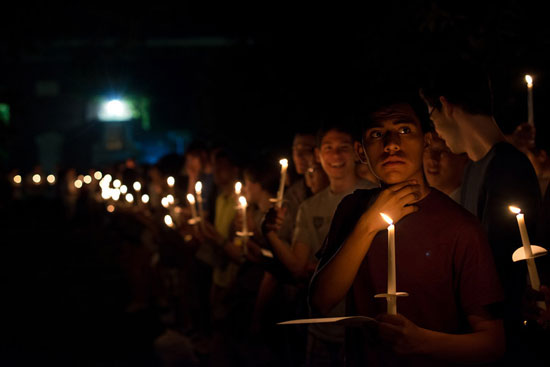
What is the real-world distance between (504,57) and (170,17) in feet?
35.3

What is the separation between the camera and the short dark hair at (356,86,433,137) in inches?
120

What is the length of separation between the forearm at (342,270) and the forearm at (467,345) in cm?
35

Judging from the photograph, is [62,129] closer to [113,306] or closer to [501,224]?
[113,306]

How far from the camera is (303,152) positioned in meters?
6.33

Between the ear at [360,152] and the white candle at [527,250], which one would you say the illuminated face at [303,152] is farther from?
the white candle at [527,250]

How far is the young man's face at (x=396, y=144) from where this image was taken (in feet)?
9.70

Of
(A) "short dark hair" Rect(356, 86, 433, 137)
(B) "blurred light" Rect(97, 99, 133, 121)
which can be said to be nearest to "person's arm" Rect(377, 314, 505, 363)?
(A) "short dark hair" Rect(356, 86, 433, 137)

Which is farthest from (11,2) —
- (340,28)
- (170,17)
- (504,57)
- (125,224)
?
(504,57)

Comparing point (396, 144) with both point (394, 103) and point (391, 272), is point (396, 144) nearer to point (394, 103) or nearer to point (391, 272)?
point (394, 103)

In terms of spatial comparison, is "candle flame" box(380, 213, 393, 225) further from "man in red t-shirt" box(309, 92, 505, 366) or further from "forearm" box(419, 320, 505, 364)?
"forearm" box(419, 320, 505, 364)

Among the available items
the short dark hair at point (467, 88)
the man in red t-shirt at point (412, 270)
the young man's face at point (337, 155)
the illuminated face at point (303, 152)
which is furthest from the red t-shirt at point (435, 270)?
the illuminated face at point (303, 152)

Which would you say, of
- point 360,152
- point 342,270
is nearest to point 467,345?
point 342,270

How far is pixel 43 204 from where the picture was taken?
115 ft

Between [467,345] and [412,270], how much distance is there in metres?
0.33
